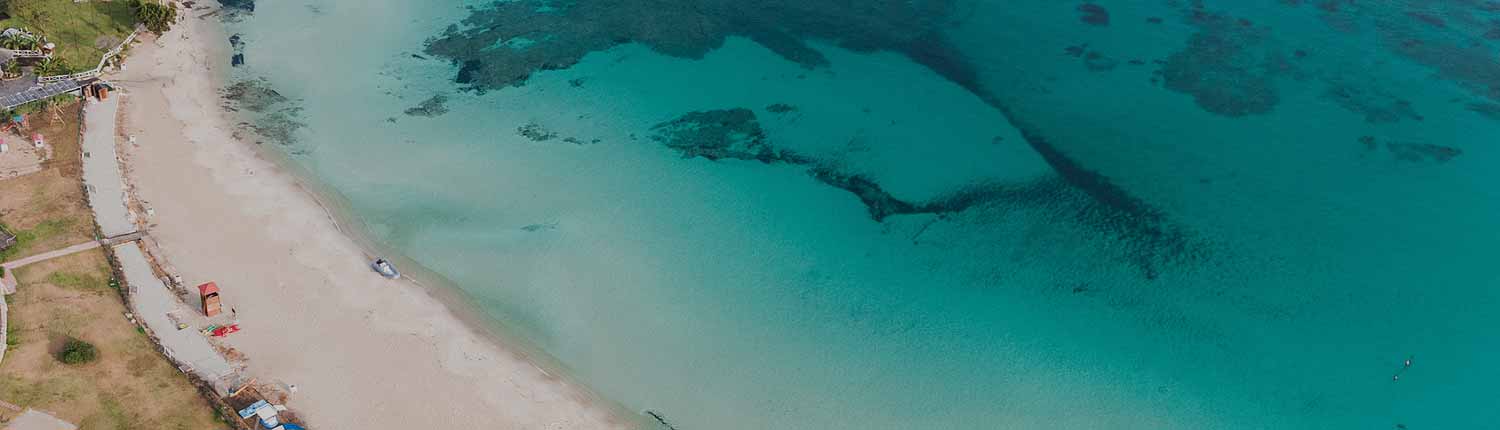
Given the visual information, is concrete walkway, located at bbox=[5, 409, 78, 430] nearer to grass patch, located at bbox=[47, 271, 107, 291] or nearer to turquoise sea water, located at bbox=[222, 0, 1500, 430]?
grass patch, located at bbox=[47, 271, 107, 291]

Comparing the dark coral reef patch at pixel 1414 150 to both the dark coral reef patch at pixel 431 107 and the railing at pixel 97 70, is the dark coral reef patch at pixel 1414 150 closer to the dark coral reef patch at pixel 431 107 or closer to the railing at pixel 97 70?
the dark coral reef patch at pixel 431 107

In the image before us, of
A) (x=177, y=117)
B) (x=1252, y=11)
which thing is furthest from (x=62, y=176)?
(x=1252, y=11)

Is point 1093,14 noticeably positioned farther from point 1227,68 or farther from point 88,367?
point 88,367

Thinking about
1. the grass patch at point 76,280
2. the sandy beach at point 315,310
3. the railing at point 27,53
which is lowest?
the sandy beach at point 315,310

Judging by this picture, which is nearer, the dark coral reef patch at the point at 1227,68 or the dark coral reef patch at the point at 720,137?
the dark coral reef patch at the point at 720,137

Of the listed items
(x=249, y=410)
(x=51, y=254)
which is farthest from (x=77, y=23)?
(x=249, y=410)

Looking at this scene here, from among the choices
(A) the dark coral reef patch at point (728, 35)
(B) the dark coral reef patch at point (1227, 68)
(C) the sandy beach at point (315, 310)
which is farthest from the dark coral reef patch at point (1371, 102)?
(C) the sandy beach at point (315, 310)
